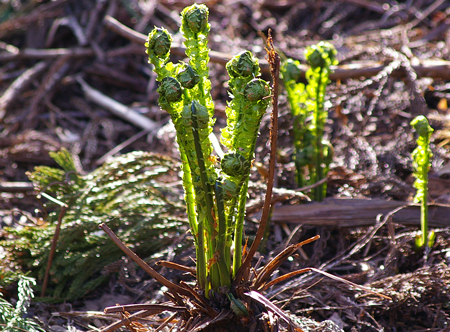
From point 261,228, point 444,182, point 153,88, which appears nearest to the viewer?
point 261,228

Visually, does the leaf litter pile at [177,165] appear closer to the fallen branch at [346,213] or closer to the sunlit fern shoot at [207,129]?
the fallen branch at [346,213]

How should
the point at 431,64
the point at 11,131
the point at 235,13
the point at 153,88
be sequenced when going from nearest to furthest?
1. the point at 431,64
2. the point at 11,131
3. the point at 153,88
4. the point at 235,13

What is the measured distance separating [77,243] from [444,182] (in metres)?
1.59

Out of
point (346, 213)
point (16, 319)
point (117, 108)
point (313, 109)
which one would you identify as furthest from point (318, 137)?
point (117, 108)

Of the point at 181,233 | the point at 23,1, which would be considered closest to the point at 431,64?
the point at 181,233

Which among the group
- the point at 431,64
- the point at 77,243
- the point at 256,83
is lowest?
the point at 77,243

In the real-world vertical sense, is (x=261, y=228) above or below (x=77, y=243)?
above

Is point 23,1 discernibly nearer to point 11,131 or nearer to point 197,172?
point 11,131

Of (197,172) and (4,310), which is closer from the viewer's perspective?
(197,172)

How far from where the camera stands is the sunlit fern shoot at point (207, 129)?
0.98 metres

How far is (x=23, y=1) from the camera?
12.6 ft

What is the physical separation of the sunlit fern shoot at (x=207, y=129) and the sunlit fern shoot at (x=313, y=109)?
675 millimetres

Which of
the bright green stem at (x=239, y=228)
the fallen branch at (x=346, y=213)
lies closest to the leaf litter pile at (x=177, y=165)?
the fallen branch at (x=346, y=213)

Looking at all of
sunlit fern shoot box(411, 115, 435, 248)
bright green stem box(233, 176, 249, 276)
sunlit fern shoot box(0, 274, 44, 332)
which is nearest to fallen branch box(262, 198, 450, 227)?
sunlit fern shoot box(411, 115, 435, 248)
